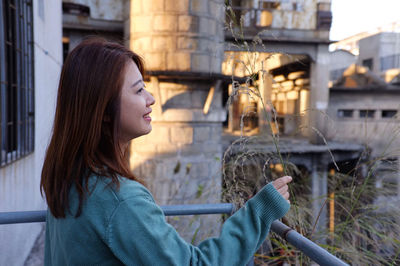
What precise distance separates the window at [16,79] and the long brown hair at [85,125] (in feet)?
5.84

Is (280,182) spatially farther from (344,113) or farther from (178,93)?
(344,113)

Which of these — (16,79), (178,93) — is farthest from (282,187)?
(178,93)

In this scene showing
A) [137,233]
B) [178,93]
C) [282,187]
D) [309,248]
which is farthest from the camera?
[178,93]

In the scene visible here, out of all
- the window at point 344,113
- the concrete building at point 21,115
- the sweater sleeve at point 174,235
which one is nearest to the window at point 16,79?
the concrete building at point 21,115

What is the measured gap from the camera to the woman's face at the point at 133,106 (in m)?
0.97

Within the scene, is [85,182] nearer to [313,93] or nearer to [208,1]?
[208,1]

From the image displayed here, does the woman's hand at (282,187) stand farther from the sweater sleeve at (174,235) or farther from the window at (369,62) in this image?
the window at (369,62)

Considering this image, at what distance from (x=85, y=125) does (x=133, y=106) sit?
0.45 ft

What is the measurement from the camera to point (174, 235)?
835 mm

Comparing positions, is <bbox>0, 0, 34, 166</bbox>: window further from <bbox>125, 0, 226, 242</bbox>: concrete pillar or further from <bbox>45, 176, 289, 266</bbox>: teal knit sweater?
<bbox>45, 176, 289, 266</bbox>: teal knit sweater

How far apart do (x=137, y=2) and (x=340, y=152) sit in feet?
25.8

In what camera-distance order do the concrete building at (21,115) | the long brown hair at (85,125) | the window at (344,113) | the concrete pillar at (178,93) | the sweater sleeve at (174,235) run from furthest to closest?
the window at (344,113) → the concrete pillar at (178,93) → the concrete building at (21,115) → the long brown hair at (85,125) → the sweater sleeve at (174,235)

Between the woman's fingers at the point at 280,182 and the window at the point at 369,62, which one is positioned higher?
the window at the point at 369,62

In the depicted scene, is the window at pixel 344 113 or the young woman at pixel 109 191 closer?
the young woman at pixel 109 191
